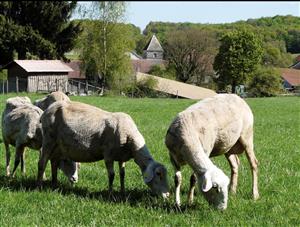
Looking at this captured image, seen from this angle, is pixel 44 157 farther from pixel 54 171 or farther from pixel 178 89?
pixel 178 89

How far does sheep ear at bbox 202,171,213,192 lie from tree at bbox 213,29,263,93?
236 feet

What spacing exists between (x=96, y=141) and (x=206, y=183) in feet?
7.39

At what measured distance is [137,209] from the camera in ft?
24.0

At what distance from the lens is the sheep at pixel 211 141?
7312 millimetres

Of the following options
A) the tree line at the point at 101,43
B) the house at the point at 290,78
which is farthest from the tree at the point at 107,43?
the house at the point at 290,78

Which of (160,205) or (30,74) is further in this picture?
(30,74)

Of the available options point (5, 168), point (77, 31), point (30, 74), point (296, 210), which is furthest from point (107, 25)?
point (296, 210)

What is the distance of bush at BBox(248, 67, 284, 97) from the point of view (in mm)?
71500

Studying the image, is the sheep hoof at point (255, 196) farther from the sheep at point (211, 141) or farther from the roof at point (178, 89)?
the roof at point (178, 89)

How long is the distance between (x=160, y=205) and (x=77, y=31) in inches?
2022

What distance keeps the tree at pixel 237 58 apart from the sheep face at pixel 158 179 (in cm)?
7135

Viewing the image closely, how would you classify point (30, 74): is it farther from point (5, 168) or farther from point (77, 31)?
point (5, 168)

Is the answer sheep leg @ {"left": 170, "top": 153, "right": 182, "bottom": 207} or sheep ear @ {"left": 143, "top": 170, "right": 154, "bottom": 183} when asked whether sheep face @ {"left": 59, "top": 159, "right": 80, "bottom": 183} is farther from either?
sheep leg @ {"left": 170, "top": 153, "right": 182, "bottom": 207}

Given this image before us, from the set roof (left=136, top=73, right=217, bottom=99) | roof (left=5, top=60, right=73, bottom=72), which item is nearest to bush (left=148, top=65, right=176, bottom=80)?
roof (left=136, top=73, right=217, bottom=99)
